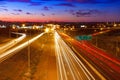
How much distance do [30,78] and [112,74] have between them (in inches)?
435

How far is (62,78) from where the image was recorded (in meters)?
32.2

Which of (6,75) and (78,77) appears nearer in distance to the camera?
(78,77)

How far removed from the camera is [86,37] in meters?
70.9

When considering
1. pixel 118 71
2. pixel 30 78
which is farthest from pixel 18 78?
pixel 118 71

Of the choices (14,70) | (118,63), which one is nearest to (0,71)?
(14,70)

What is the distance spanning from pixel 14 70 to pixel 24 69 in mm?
1860

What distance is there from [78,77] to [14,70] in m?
14.7

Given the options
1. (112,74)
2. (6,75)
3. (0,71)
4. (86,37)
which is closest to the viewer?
(112,74)

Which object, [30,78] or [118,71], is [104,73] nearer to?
[118,71]

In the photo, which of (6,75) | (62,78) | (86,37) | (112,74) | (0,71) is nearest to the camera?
(62,78)

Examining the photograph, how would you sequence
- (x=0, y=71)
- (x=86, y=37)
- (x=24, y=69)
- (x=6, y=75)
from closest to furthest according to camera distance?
(x=6, y=75) → (x=0, y=71) → (x=24, y=69) → (x=86, y=37)

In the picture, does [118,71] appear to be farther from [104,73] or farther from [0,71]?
[0,71]

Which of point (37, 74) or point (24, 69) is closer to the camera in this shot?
point (37, 74)

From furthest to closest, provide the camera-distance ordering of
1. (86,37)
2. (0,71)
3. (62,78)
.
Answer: (86,37) < (0,71) < (62,78)
